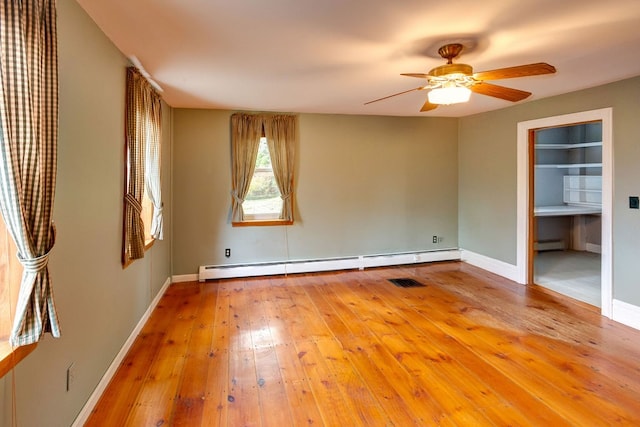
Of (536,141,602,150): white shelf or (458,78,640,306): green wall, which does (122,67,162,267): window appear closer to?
(458,78,640,306): green wall

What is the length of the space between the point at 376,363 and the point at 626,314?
2.59m

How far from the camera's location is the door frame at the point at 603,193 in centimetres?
367

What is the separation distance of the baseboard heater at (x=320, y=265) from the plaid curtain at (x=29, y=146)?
359 centimetres

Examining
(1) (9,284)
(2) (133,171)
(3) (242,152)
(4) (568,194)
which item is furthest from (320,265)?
(4) (568,194)

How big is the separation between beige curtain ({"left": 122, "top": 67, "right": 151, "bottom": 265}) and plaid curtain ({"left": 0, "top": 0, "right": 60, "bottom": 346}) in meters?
1.40

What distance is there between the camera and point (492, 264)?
5.38m

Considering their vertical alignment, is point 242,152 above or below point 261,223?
above

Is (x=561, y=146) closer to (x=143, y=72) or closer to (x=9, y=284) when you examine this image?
(x=143, y=72)

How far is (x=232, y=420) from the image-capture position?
2.14m

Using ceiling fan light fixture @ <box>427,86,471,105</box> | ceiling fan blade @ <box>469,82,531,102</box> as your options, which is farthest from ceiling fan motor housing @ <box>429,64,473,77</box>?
ceiling fan blade @ <box>469,82,531,102</box>

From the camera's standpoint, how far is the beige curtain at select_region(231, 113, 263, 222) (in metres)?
5.00

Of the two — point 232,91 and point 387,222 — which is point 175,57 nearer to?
point 232,91

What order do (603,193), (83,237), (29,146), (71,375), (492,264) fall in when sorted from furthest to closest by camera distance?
(492,264), (603,193), (83,237), (71,375), (29,146)

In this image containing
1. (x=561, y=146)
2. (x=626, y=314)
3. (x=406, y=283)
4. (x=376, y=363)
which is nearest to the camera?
(x=376, y=363)
